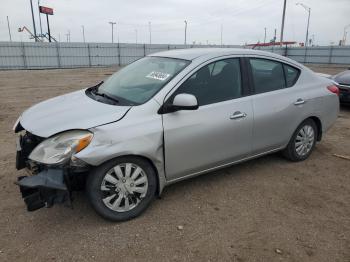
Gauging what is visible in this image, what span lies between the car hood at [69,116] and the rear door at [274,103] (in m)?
1.72

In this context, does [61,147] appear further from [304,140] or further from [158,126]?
[304,140]

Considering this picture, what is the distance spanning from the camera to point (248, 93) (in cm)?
383

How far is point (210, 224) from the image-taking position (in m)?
3.12

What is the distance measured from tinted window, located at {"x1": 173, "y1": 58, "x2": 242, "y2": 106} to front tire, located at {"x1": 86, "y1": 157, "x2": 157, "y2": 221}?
2.93 feet

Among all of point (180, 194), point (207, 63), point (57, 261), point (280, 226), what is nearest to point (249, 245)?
point (280, 226)

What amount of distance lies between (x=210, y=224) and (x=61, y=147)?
5.26ft

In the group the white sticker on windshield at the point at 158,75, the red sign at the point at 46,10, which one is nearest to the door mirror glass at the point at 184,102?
the white sticker on windshield at the point at 158,75

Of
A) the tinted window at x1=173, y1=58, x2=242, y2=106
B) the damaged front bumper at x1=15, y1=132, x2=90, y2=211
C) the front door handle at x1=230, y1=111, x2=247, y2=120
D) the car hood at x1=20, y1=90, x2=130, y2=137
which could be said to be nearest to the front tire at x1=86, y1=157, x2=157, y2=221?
the damaged front bumper at x1=15, y1=132, x2=90, y2=211

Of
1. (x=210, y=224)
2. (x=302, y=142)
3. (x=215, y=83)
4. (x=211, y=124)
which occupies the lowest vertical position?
(x=210, y=224)

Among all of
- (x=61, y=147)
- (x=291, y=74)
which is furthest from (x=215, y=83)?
(x=61, y=147)

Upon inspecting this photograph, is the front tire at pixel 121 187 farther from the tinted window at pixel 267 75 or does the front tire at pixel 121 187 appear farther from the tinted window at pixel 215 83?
the tinted window at pixel 267 75

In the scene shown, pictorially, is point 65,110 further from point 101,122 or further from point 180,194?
point 180,194

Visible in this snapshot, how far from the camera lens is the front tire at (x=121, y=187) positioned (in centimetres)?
288

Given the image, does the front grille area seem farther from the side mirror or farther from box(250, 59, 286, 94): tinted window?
box(250, 59, 286, 94): tinted window
